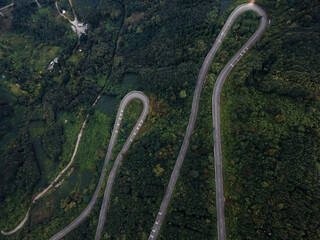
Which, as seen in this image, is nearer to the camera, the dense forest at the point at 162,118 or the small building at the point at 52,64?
the dense forest at the point at 162,118

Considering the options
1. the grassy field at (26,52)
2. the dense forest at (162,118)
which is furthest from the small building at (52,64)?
the dense forest at (162,118)

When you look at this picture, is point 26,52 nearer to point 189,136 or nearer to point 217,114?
point 189,136

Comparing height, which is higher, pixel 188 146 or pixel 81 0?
pixel 81 0

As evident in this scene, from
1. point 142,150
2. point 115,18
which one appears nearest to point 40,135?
point 142,150

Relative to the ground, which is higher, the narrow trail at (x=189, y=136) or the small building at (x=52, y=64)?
the small building at (x=52, y=64)

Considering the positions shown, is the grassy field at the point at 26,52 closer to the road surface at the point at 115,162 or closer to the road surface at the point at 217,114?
the road surface at the point at 115,162

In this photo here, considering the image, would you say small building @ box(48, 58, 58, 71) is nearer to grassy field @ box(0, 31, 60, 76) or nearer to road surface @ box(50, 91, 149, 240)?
grassy field @ box(0, 31, 60, 76)

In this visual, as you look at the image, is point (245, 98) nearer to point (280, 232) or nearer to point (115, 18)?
point (280, 232)
